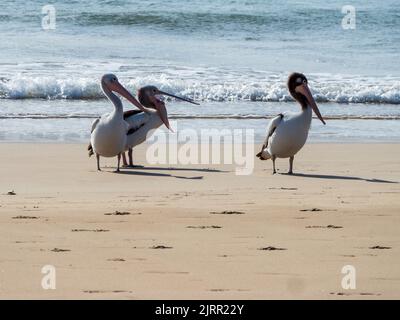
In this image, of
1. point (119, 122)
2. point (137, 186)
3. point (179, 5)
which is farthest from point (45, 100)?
point (179, 5)

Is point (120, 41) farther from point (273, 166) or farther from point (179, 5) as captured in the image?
point (273, 166)

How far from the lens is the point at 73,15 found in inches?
1081

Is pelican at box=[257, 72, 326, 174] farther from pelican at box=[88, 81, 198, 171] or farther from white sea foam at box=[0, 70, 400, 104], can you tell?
white sea foam at box=[0, 70, 400, 104]

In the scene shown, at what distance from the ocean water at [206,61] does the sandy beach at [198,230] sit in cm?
292

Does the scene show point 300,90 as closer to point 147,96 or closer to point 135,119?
point 135,119

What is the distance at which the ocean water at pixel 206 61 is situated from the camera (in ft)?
49.5

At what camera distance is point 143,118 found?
11297 millimetres

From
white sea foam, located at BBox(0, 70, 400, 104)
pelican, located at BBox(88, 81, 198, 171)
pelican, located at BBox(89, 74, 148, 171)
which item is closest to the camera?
pelican, located at BBox(89, 74, 148, 171)

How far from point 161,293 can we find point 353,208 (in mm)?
3005

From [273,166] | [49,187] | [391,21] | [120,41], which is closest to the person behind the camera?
[49,187]

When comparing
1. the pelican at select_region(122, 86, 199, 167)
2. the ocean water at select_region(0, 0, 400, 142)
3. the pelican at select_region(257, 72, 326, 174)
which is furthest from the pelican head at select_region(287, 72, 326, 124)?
the ocean water at select_region(0, 0, 400, 142)

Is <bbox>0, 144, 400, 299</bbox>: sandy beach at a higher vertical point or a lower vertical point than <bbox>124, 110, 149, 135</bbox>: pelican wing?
lower

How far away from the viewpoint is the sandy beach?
221 inches

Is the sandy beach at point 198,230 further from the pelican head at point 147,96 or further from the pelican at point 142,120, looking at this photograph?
the pelican head at point 147,96
